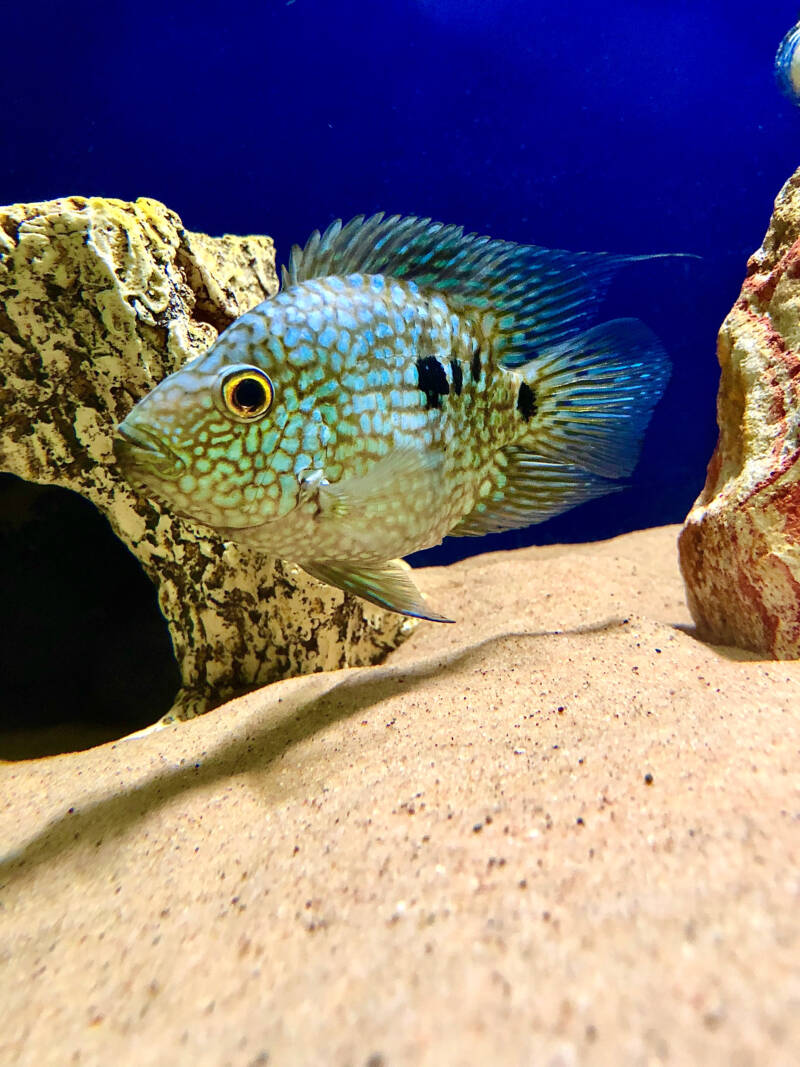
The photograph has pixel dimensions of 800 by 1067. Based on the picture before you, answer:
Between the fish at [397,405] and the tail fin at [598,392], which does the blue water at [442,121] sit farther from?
the tail fin at [598,392]

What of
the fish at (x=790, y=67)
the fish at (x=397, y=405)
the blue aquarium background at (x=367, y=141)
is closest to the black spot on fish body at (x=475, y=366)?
the fish at (x=397, y=405)

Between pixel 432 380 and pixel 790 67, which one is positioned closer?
pixel 432 380

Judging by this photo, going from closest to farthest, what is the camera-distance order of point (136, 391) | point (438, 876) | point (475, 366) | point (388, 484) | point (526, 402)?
point (438, 876) < point (388, 484) < point (475, 366) < point (526, 402) < point (136, 391)

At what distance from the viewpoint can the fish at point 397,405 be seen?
5.97ft

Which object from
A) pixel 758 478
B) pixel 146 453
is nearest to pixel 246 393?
pixel 146 453

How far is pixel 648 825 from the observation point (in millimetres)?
1236

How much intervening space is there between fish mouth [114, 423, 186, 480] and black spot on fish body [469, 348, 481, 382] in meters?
1.14

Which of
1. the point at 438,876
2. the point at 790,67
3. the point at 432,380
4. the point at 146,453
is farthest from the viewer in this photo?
the point at 790,67

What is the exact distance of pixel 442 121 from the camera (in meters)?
5.00

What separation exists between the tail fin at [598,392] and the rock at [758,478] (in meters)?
0.43

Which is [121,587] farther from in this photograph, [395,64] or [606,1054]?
[395,64]

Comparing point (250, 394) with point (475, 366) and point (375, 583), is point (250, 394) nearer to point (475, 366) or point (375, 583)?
point (375, 583)

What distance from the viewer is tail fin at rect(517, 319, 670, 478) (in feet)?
7.99

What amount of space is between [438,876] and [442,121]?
556cm
